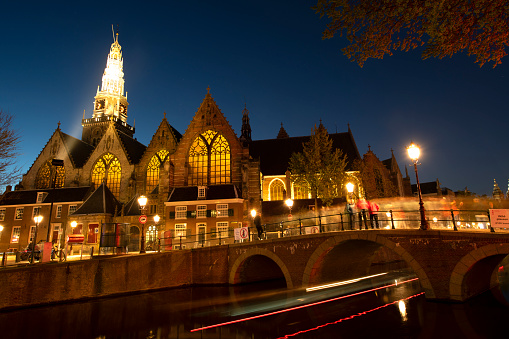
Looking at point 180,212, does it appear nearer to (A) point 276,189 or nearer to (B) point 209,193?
(B) point 209,193

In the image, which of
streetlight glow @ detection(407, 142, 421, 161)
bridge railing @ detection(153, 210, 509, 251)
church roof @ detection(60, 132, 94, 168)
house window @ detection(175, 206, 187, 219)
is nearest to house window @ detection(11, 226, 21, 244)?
church roof @ detection(60, 132, 94, 168)

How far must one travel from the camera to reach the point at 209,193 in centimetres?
3362

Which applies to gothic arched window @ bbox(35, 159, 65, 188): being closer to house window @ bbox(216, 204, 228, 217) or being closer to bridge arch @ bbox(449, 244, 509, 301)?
house window @ bbox(216, 204, 228, 217)

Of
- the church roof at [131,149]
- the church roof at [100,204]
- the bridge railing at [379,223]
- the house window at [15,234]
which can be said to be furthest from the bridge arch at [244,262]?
the house window at [15,234]

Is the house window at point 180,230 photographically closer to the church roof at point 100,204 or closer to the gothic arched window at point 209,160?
the gothic arched window at point 209,160

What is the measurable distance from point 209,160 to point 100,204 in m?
13.3

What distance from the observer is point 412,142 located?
1354cm

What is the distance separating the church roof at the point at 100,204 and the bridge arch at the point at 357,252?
2574cm

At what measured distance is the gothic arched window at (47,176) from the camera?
42.2 metres

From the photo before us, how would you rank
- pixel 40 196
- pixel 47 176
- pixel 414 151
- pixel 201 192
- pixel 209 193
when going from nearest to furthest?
1. pixel 414 151
2. pixel 201 192
3. pixel 209 193
4. pixel 40 196
5. pixel 47 176

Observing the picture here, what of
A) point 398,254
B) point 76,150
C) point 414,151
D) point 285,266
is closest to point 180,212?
point 285,266

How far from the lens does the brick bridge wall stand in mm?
12836

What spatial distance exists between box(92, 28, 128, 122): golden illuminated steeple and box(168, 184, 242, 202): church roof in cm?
3845

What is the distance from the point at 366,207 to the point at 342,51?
997cm
